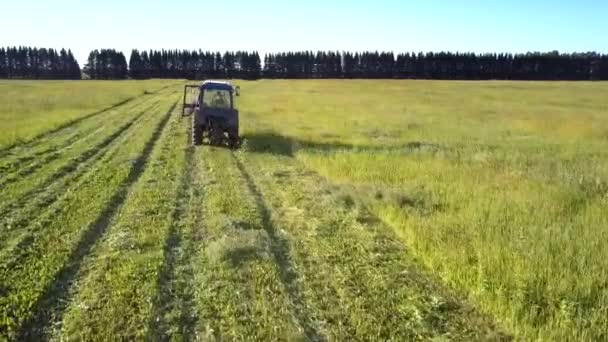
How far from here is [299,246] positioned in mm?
7246

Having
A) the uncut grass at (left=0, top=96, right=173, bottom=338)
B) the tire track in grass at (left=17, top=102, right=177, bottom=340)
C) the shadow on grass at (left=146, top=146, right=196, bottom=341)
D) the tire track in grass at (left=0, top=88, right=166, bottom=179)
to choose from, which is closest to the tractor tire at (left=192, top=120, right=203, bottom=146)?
the tire track in grass at (left=0, top=88, right=166, bottom=179)

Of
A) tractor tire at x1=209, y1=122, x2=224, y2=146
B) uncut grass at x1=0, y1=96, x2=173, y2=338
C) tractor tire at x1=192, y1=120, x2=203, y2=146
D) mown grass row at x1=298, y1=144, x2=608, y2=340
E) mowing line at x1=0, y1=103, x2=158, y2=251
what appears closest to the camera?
uncut grass at x1=0, y1=96, x2=173, y2=338

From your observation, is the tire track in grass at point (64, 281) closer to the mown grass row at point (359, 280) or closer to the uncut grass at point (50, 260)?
the uncut grass at point (50, 260)

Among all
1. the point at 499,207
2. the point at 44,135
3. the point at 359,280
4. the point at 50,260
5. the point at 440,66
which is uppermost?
the point at 440,66

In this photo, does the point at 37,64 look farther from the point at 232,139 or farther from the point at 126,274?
the point at 126,274

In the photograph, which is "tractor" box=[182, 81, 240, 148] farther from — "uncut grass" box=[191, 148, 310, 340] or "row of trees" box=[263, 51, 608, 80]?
"row of trees" box=[263, 51, 608, 80]

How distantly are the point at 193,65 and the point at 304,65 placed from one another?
26.1m

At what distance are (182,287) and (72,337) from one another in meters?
1.29

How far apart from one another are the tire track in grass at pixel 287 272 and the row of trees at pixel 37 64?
127469mm

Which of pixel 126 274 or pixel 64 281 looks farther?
pixel 126 274

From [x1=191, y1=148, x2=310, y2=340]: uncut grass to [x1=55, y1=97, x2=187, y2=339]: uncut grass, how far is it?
0.47 metres

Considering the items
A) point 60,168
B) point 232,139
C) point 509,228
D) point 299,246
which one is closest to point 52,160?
point 60,168

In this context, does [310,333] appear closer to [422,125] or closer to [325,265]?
[325,265]

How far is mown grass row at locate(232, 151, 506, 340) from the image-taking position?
494cm
